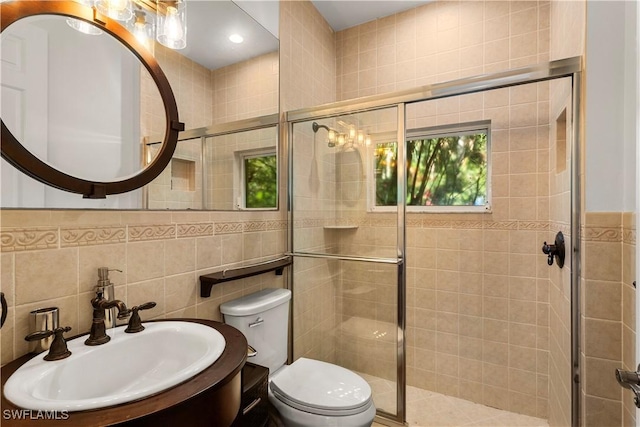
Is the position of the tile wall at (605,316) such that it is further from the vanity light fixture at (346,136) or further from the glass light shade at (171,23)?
the glass light shade at (171,23)

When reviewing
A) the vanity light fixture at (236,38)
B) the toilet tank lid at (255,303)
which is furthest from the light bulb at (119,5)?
the toilet tank lid at (255,303)

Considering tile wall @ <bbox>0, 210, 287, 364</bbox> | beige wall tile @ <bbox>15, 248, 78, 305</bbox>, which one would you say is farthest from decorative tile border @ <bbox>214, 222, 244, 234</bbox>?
beige wall tile @ <bbox>15, 248, 78, 305</bbox>

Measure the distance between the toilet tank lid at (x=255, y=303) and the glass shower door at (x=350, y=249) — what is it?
14.8 inches

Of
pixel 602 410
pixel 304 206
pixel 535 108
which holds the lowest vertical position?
pixel 602 410

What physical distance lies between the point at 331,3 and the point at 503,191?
1858mm

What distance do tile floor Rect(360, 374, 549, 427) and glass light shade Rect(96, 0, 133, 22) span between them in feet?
7.18

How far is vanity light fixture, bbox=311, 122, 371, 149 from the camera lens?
186 centimetres

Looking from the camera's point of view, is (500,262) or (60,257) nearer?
(60,257)

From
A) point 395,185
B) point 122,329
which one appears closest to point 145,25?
point 122,329

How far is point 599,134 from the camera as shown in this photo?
46.2 inches

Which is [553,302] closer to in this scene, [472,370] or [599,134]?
[472,370]

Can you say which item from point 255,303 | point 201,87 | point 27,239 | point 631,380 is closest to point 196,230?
point 255,303

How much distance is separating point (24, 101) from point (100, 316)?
0.66 meters

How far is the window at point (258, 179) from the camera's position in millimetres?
1694
